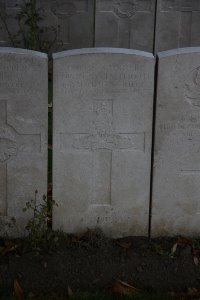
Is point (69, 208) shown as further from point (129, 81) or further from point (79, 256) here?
point (129, 81)

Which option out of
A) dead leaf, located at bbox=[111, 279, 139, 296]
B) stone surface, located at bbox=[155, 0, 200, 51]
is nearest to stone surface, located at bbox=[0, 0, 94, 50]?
stone surface, located at bbox=[155, 0, 200, 51]

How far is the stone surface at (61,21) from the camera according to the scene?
33.9 ft

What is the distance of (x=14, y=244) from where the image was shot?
15.4ft

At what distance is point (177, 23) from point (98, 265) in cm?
690

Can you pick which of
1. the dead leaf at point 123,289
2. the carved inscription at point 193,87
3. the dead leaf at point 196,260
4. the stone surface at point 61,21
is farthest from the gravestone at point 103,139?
the stone surface at point 61,21

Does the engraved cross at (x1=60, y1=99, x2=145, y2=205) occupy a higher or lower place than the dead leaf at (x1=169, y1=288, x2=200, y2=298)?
higher

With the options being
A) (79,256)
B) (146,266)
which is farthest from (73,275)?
(146,266)

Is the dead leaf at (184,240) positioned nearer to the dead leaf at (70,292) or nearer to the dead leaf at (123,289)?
the dead leaf at (123,289)

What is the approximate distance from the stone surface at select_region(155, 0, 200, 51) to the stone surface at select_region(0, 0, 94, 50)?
1.19 meters

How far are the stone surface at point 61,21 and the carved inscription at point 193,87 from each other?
6.06 meters

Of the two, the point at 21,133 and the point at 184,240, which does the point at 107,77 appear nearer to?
the point at 21,133

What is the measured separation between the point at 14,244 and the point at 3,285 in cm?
54

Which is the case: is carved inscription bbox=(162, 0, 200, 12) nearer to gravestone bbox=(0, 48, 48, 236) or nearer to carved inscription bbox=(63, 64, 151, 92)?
carved inscription bbox=(63, 64, 151, 92)

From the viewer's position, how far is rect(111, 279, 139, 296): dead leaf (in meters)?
4.18
